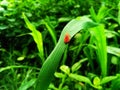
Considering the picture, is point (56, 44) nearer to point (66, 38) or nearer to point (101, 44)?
point (101, 44)

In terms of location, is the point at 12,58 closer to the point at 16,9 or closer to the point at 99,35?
the point at 16,9

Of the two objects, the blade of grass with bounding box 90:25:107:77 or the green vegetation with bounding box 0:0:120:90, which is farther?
the green vegetation with bounding box 0:0:120:90

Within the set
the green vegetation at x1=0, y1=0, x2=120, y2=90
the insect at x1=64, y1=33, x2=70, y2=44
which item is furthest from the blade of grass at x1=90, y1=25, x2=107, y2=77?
the insect at x1=64, y1=33, x2=70, y2=44

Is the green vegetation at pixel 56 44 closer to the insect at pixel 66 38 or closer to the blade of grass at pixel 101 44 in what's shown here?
the blade of grass at pixel 101 44

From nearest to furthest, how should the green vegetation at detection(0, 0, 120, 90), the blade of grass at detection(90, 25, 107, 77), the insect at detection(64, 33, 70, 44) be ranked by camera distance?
the insect at detection(64, 33, 70, 44) < the blade of grass at detection(90, 25, 107, 77) < the green vegetation at detection(0, 0, 120, 90)

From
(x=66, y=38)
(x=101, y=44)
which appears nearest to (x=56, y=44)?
(x=101, y=44)

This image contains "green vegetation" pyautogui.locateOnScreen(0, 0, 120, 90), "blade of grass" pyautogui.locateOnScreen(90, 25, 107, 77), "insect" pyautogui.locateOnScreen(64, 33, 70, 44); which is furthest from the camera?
"green vegetation" pyautogui.locateOnScreen(0, 0, 120, 90)

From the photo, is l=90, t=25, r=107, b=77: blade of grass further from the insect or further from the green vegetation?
the insect

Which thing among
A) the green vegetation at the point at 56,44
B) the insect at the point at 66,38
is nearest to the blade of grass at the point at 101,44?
the green vegetation at the point at 56,44
